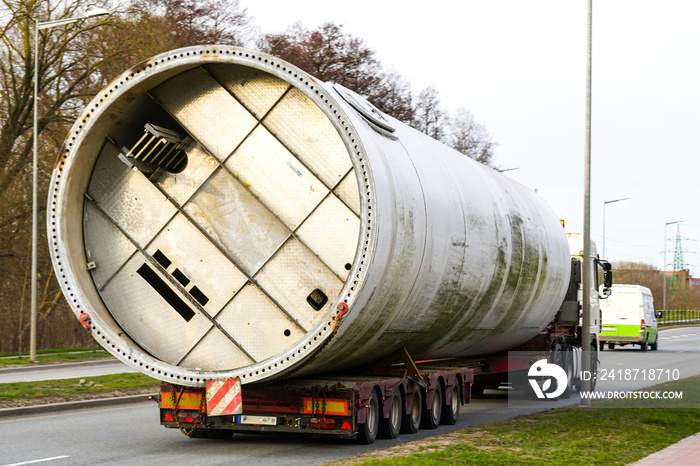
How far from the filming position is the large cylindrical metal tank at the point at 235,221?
10062 mm

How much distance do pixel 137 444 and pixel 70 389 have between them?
6139mm

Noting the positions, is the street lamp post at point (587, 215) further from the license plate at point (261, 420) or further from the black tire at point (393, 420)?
the license plate at point (261, 420)

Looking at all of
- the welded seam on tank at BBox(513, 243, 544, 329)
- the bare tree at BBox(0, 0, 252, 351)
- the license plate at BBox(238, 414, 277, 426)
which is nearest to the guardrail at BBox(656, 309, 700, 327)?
the bare tree at BBox(0, 0, 252, 351)

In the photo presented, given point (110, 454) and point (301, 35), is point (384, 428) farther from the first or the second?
point (301, 35)

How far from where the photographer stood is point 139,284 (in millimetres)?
10891

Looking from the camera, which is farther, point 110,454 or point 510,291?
point 510,291

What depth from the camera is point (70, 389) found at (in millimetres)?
16969

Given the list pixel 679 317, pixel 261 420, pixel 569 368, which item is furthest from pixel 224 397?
pixel 679 317

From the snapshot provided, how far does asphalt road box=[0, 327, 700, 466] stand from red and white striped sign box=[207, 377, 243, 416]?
21.5 inches

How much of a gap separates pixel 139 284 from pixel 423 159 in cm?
402

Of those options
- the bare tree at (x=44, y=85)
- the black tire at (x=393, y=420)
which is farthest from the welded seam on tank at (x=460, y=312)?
the bare tree at (x=44, y=85)

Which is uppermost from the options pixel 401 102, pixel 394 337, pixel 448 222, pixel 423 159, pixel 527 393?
pixel 401 102

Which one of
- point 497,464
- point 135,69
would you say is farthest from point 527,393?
point 135,69

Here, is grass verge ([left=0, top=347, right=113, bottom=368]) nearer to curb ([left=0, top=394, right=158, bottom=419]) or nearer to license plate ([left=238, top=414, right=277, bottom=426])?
curb ([left=0, top=394, right=158, bottom=419])
